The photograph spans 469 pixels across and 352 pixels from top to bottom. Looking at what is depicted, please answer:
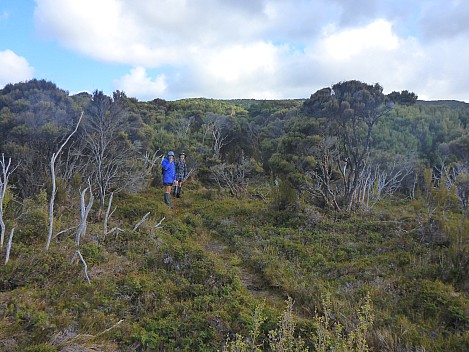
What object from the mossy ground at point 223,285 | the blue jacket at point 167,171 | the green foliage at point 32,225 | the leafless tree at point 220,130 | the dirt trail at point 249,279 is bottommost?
the dirt trail at point 249,279

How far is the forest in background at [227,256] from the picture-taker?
11.8 feet

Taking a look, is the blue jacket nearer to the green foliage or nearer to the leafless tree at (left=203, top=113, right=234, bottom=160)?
the green foliage

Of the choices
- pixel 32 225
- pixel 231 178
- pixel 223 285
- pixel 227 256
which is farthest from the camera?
pixel 231 178

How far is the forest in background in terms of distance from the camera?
3.59 meters

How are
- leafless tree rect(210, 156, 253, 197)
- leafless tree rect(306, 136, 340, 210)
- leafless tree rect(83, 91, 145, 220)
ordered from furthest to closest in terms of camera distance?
leafless tree rect(210, 156, 253, 197), leafless tree rect(306, 136, 340, 210), leafless tree rect(83, 91, 145, 220)

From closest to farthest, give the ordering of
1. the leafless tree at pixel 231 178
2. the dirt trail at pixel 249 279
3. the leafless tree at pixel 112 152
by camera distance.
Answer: the dirt trail at pixel 249 279, the leafless tree at pixel 112 152, the leafless tree at pixel 231 178

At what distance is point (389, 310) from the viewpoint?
4191 mm

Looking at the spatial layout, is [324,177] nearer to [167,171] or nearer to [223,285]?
[167,171]

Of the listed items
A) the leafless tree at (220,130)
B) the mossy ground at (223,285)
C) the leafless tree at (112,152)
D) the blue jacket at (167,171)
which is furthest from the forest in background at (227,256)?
the leafless tree at (220,130)

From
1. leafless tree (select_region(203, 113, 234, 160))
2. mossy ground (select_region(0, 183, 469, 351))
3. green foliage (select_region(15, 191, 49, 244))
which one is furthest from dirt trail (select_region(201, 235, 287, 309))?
leafless tree (select_region(203, 113, 234, 160))

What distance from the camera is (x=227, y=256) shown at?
676 cm

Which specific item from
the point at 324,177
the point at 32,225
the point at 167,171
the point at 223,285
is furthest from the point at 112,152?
the point at 223,285

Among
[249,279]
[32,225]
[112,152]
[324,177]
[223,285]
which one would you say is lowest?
[249,279]

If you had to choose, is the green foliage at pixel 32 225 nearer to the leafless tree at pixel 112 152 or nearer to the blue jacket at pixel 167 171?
the leafless tree at pixel 112 152
